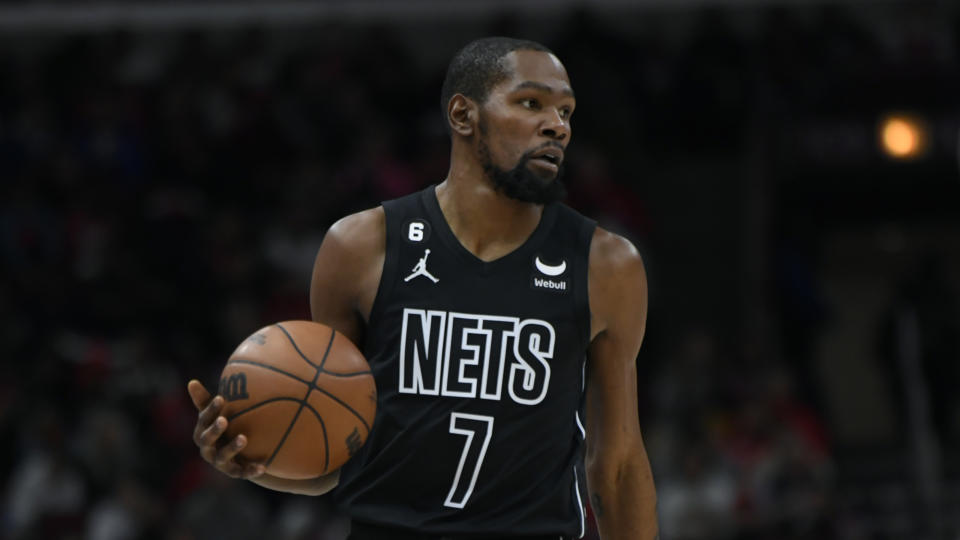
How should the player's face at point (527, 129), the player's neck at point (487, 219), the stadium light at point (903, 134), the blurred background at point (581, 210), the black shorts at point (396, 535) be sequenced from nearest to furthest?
the black shorts at point (396, 535), the player's face at point (527, 129), the player's neck at point (487, 219), the blurred background at point (581, 210), the stadium light at point (903, 134)

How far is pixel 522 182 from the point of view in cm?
391

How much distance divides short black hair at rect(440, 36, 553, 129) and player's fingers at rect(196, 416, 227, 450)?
3.66 ft

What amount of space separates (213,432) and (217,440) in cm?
7

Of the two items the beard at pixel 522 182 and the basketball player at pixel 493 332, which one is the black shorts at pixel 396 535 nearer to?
the basketball player at pixel 493 332

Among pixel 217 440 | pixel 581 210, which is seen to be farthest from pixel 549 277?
pixel 581 210

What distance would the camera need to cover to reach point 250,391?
3.63m

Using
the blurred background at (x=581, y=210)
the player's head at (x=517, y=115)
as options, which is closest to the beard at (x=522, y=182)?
the player's head at (x=517, y=115)

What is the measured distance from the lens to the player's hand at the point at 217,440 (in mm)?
3545

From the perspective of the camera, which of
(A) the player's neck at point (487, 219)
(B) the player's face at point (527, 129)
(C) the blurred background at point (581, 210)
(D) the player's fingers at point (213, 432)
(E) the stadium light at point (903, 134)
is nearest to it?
(D) the player's fingers at point (213, 432)

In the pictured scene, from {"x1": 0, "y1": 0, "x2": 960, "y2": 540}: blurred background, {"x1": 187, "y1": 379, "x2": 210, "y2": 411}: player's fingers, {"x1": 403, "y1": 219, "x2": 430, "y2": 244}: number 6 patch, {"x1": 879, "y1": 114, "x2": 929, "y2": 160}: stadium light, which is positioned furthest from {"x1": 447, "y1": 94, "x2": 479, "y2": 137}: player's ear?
{"x1": 879, "y1": 114, "x2": 929, "y2": 160}: stadium light

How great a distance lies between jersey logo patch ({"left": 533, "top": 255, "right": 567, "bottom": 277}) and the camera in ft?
12.9

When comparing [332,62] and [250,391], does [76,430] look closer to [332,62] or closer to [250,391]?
[332,62]

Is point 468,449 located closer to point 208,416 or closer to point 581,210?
point 208,416

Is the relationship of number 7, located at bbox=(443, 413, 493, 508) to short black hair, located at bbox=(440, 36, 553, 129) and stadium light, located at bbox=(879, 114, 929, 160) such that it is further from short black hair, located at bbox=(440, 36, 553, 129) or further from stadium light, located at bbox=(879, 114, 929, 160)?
stadium light, located at bbox=(879, 114, 929, 160)
